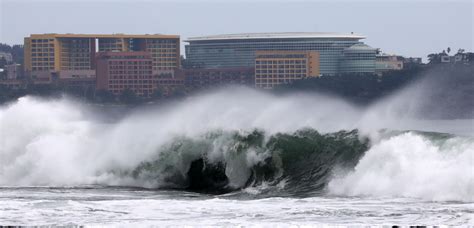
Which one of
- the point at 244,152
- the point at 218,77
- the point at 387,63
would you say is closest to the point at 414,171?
the point at 244,152

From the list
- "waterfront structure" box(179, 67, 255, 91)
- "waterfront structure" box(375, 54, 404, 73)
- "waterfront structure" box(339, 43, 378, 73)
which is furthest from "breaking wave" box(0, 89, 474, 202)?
"waterfront structure" box(339, 43, 378, 73)

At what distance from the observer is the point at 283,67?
591ft

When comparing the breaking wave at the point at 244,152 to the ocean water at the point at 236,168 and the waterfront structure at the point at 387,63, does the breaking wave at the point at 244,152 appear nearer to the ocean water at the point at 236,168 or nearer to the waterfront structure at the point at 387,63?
the ocean water at the point at 236,168

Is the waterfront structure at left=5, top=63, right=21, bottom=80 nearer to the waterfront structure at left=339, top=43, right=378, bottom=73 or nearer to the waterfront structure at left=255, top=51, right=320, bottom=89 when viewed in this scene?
the waterfront structure at left=255, top=51, right=320, bottom=89

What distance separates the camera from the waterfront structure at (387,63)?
176000 millimetres

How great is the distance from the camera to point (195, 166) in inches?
1423

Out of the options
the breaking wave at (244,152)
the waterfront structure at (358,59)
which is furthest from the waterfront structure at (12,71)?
the breaking wave at (244,152)

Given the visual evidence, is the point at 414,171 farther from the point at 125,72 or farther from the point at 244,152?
the point at 125,72

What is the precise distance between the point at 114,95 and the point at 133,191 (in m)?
134

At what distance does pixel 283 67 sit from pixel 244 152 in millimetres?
145023

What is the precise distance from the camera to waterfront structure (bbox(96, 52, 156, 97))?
174 m

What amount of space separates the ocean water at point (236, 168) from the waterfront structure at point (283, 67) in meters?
130

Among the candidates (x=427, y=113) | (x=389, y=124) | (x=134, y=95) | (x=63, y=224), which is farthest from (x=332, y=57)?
(x=63, y=224)

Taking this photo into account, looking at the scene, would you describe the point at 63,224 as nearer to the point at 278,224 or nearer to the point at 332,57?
the point at 278,224
